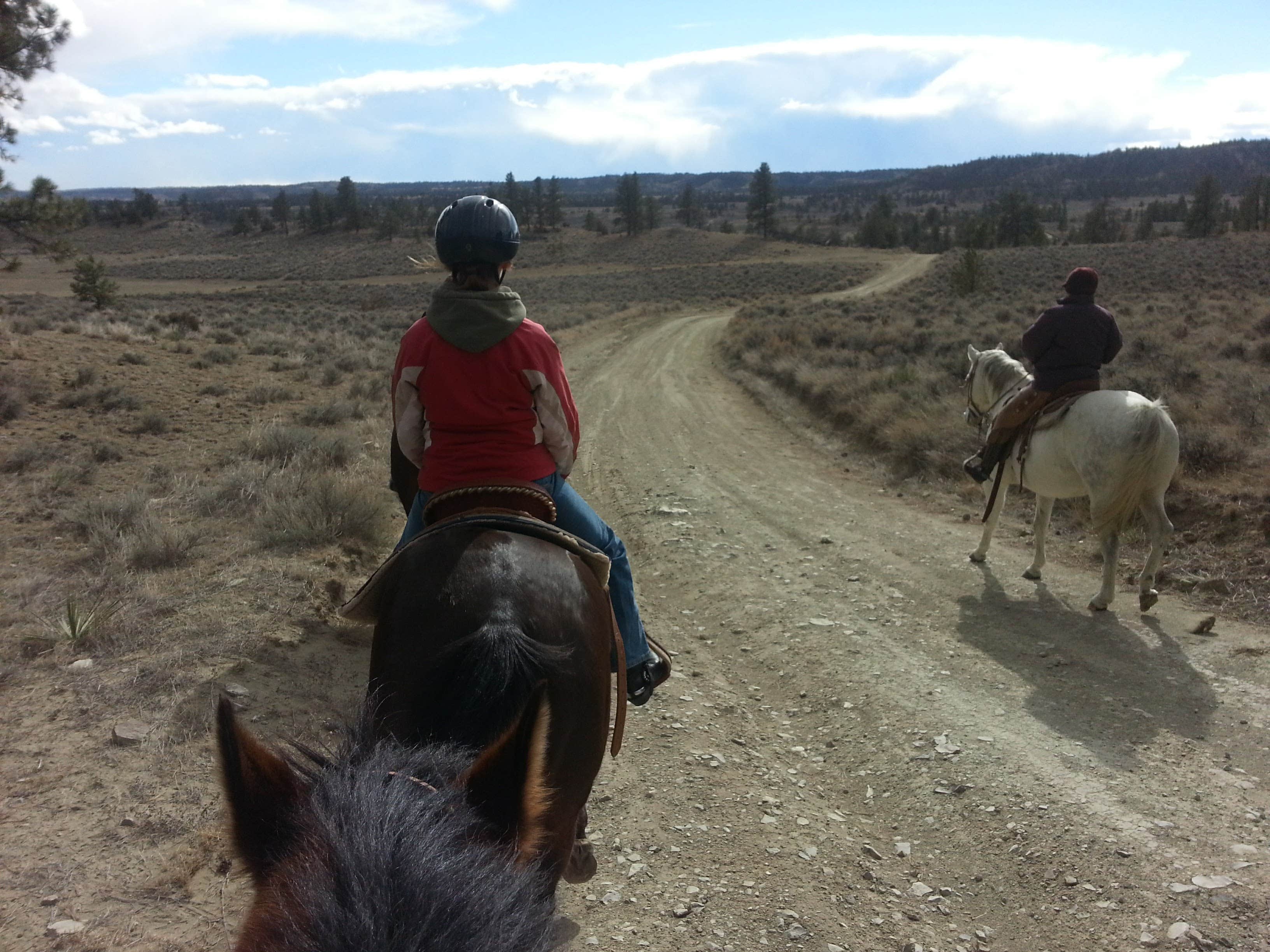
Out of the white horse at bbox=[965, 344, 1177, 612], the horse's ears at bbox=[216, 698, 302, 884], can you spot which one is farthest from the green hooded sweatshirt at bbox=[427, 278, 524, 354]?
the white horse at bbox=[965, 344, 1177, 612]

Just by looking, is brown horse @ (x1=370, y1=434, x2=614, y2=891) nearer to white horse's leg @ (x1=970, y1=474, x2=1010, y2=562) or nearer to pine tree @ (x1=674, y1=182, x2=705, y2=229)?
white horse's leg @ (x1=970, y1=474, x2=1010, y2=562)

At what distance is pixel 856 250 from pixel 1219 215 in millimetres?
42988

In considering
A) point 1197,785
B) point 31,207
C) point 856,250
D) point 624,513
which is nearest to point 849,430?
point 624,513

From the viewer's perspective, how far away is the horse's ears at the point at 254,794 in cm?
159

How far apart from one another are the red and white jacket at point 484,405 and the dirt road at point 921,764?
1925 mm

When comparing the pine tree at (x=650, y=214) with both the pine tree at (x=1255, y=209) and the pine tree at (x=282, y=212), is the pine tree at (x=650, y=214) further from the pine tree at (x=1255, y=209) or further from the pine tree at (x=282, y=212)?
the pine tree at (x=1255, y=209)

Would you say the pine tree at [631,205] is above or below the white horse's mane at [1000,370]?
above

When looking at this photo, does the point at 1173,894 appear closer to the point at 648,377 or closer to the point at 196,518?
the point at 196,518

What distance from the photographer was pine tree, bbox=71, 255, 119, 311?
2548 centimetres

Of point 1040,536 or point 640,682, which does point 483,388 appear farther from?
point 1040,536

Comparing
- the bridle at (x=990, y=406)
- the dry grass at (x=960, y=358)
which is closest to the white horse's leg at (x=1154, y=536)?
the bridle at (x=990, y=406)

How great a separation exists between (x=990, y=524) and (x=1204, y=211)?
93.6 meters

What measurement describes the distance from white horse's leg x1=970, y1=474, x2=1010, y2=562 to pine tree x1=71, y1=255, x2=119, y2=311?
1055 inches

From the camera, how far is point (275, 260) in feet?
290
